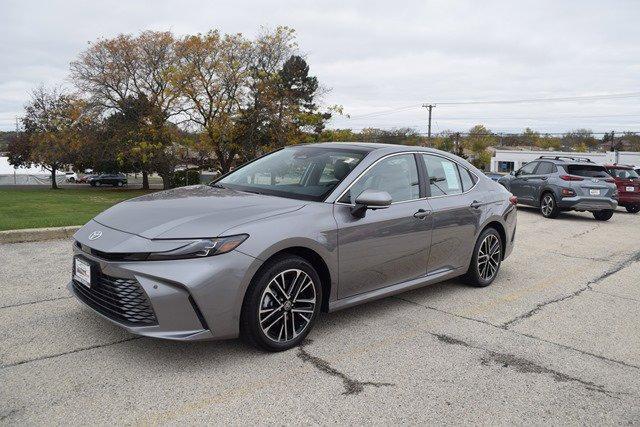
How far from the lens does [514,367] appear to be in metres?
3.67

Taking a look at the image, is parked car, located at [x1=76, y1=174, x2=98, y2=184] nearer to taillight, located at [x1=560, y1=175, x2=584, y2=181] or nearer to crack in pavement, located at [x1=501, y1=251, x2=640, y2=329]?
taillight, located at [x1=560, y1=175, x2=584, y2=181]

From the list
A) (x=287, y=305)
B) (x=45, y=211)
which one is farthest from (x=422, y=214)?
(x=45, y=211)

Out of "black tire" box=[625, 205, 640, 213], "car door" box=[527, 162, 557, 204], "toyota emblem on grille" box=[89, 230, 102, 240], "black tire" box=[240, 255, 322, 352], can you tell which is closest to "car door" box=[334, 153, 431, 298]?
"black tire" box=[240, 255, 322, 352]

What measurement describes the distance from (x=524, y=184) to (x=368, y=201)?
1206 cm

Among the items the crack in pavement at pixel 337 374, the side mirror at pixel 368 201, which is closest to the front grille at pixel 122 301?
the crack in pavement at pixel 337 374

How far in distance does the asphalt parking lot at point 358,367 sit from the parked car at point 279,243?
297 millimetres

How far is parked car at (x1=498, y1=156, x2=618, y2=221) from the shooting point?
42.8 feet

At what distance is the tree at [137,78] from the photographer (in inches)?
1398

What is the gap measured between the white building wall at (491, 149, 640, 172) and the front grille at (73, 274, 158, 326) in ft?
204

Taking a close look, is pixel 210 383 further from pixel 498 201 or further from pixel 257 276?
pixel 498 201

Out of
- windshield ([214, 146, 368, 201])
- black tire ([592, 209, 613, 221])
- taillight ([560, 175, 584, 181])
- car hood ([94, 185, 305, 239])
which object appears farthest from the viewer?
black tire ([592, 209, 613, 221])

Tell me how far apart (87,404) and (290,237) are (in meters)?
1.61

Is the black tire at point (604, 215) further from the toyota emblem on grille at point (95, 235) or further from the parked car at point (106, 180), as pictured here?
the parked car at point (106, 180)

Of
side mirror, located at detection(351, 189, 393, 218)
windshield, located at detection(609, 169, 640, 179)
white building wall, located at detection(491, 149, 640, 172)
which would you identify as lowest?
side mirror, located at detection(351, 189, 393, 218)
